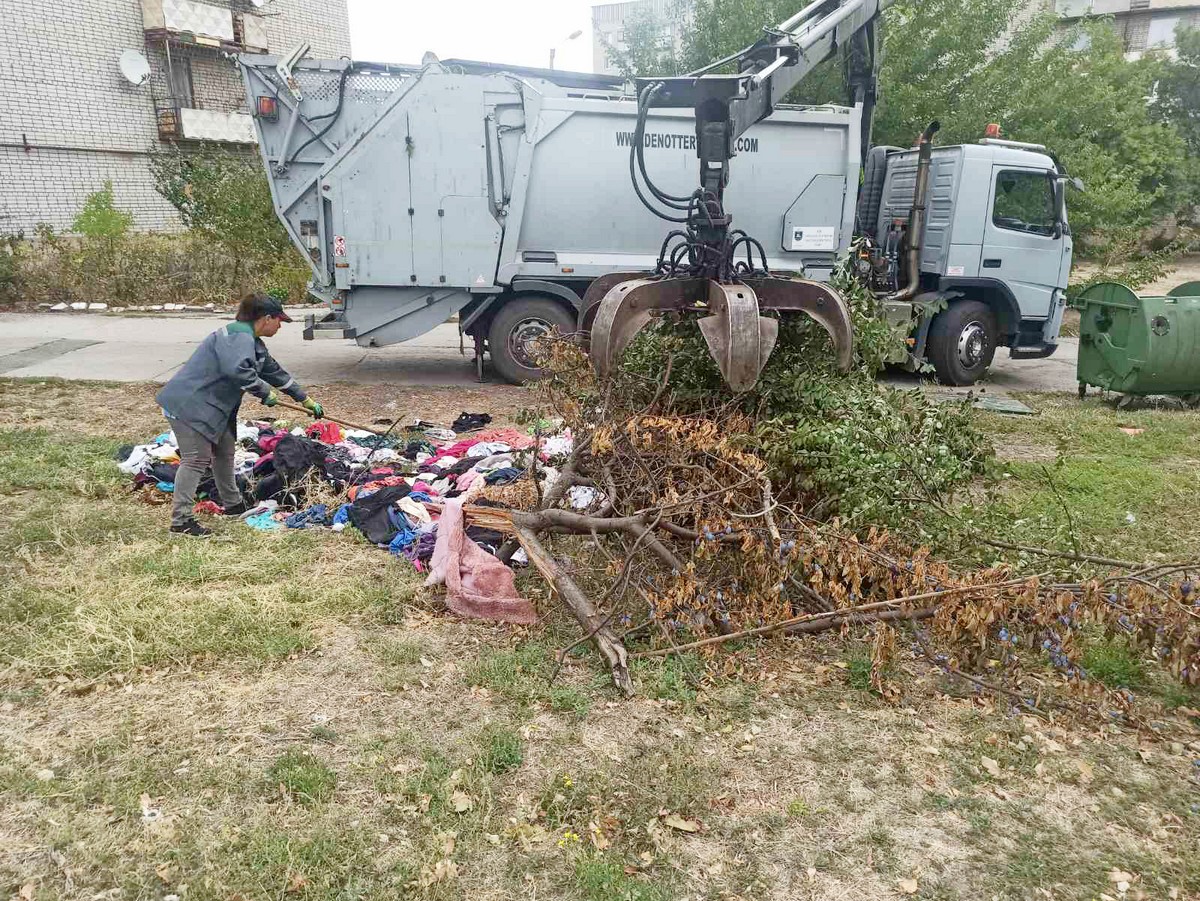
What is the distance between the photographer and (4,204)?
64.2ft

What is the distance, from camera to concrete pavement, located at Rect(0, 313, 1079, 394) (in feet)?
33.1

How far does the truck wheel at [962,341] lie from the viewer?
10125mm

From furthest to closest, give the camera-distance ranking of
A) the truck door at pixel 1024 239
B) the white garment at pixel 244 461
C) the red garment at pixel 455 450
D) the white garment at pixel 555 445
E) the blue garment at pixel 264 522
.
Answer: the truck door at pixel 1024 239 → the red garment at pixel 455 450 → the white garment at pixel 244 461 → the white garment at pixel 555 445 → the blue garment at pixel 264 522

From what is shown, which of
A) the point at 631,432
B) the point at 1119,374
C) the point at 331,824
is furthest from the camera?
the point at 1119,374

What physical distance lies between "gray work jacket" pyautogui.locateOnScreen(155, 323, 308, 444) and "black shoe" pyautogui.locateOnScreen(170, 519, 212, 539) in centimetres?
51

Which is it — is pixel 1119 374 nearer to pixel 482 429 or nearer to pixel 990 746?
pixel 482 429

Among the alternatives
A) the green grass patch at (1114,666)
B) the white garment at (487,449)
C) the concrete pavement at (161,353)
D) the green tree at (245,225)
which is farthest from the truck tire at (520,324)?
the green grass patch at (1114,666)

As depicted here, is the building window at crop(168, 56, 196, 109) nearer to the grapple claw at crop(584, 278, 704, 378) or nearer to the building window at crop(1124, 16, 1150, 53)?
the grapple claw at crop(584, 278, 704, 378)

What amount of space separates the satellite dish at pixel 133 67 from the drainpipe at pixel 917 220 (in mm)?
19817

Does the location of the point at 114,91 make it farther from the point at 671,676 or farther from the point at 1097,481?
the point at 671,676

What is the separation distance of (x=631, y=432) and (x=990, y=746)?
6.40 feet

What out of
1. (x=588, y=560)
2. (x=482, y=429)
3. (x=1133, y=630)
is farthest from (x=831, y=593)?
(x=482, y=429)

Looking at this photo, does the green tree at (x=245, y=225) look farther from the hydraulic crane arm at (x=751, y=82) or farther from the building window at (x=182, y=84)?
the hydraulic crane arm at (x=751, y=82)

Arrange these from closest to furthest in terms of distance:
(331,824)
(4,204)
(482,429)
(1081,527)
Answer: (331,824), (1081,527), (482,429), (4,204)
